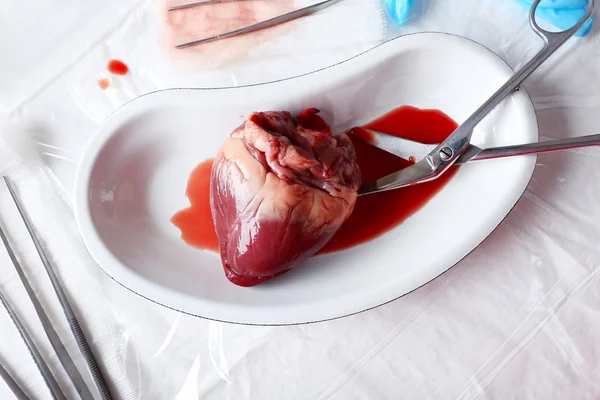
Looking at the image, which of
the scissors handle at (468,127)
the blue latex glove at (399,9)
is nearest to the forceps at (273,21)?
the blue latex glove at (399,9)

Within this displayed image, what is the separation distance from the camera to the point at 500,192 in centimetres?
105

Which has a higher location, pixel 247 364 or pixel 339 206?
pixel 339 206

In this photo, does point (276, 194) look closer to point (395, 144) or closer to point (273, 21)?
point (395, 144)

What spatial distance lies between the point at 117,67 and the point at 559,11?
1024 millimetres

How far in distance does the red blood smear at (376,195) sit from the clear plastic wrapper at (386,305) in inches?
6.1

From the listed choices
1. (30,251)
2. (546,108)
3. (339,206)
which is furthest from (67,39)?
(546,108)

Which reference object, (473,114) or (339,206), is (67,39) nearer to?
(339,206)

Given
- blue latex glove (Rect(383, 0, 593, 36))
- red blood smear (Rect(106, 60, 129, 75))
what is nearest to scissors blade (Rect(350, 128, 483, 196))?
blue latex glove (Rect(383, 0, 593, 36))

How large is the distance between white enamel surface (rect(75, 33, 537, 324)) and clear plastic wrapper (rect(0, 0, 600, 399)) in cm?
11

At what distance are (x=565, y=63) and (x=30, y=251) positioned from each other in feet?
4.16

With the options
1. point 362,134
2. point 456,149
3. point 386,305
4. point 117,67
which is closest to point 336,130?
point 362,134

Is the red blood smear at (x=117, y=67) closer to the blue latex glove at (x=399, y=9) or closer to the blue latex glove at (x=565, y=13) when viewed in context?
the blue latex glove at (x=399, y=9)

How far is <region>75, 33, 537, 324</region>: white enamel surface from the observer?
1018 millimetres

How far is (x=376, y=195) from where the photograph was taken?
3.74 feet
